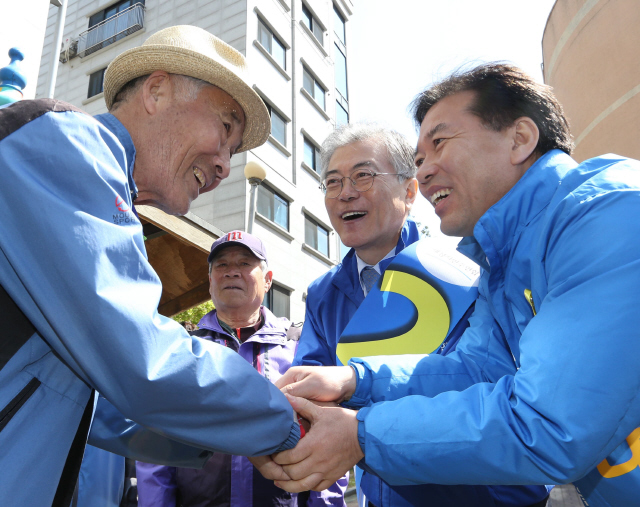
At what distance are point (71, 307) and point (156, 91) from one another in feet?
4.23

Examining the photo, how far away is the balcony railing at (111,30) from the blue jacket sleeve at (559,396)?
18.9 meters

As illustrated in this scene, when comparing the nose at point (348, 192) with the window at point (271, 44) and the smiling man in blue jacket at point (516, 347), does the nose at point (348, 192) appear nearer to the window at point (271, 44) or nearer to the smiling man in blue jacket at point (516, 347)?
the smiling man in blue jacket at point (516, 347)

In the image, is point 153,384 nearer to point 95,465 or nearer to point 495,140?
point 95,465

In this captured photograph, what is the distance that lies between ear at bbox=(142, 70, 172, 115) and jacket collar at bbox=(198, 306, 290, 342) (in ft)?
5.78

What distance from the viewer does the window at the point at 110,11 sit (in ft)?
61.7

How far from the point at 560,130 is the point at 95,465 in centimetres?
255

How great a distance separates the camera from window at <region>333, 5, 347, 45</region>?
77.6ft

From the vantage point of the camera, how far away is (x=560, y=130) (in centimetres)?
238

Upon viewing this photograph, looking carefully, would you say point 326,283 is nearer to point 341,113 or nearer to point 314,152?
point 314,152

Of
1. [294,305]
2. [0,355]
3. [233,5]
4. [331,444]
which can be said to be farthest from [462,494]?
[233,5]

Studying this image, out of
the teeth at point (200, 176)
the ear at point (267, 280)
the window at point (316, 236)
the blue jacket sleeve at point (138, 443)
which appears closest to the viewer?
the blue jacket sleeve at point (138, 443)

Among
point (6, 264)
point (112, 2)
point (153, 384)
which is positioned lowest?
point (153, 384)

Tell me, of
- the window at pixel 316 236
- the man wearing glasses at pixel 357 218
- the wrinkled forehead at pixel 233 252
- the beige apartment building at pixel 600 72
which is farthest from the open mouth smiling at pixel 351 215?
the beige apartment building at pixel 600 72

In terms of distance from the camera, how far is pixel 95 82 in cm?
1830
